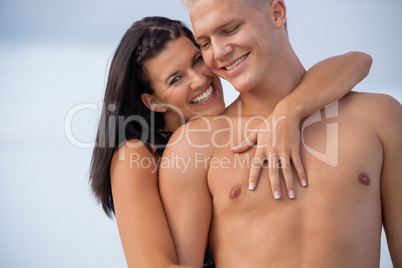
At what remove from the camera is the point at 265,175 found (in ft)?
4.69

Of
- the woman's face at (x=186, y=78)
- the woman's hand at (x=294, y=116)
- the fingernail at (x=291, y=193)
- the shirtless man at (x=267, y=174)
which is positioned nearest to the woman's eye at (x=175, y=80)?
the woman's face at (x=186, y=78)

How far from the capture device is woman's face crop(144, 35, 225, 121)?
171cm

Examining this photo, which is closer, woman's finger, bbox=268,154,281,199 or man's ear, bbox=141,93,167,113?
woman's finger, bbox=268,154,281,199

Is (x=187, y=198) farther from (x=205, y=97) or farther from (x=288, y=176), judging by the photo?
(x=205, y=97)

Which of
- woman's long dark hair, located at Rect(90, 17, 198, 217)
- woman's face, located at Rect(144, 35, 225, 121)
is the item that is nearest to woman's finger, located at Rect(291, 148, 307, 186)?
woman's face, located at Rect(144, 35, 225, 121)

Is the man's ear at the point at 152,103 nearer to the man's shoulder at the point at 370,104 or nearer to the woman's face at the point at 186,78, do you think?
the woman's face at the point at 186,78

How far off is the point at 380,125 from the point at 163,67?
0.77 metres

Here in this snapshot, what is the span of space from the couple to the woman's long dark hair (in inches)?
0.9

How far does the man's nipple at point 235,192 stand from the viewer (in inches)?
56.2

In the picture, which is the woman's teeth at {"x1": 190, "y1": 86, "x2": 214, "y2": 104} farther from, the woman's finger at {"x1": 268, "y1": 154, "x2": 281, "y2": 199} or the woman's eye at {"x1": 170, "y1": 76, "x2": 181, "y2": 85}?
the woman's finger at {"x1": 268, "y1": 154, "x2": 281, "y2": 199}

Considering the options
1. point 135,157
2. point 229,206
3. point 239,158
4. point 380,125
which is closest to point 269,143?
point 239,158

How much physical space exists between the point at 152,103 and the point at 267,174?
2.10ft

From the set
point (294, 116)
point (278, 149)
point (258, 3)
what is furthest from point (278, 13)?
point (278, 149)

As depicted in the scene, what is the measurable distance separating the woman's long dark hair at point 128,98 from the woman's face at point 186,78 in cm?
3
